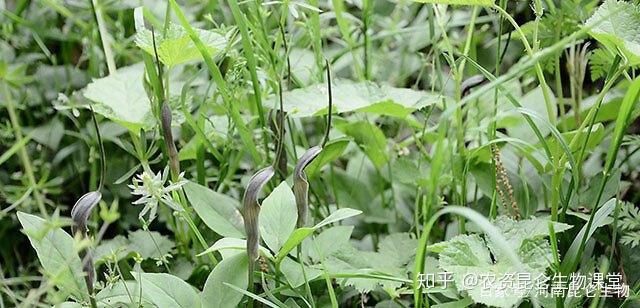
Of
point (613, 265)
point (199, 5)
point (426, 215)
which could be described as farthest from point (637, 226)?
point (199, 5)

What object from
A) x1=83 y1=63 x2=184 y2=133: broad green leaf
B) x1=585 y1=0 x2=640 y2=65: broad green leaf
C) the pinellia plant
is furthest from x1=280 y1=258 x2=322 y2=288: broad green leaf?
x1=585 y1=0 x2=640 y2=65: broad green leaf

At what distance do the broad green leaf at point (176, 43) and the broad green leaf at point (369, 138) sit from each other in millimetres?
260

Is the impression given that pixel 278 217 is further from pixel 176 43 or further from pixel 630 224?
pixel 630 224

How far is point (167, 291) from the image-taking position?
758 mm

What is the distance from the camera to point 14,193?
117 centimetres

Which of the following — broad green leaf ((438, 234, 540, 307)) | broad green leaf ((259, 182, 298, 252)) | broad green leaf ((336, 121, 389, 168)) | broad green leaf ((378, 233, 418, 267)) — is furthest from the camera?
broad green leaf ((336, 121, 389, 168))

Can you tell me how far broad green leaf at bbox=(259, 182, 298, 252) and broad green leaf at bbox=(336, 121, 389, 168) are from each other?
25 centimetres

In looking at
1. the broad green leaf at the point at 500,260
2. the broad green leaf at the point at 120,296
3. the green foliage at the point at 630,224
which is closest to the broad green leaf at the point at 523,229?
the broad green leaf at the point at 500,260

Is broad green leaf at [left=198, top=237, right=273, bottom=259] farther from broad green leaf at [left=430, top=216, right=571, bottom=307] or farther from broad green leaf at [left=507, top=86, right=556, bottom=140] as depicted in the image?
broad green leaf at [left=507, top=86, right=556, bottom=140]

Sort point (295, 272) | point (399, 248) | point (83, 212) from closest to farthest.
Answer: point (83, 212) < point (295, 272) < point (399, 248)

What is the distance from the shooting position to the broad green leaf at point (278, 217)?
2.56 feet

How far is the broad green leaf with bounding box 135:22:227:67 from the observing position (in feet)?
2.65

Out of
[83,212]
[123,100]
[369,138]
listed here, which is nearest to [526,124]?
[369,138]

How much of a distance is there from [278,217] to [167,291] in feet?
0.41
